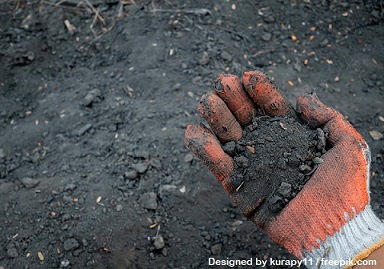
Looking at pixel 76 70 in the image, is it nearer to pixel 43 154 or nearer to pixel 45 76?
pixel 45 76

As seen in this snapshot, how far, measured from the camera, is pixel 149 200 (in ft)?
9.07

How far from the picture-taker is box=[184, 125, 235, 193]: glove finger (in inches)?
88.4

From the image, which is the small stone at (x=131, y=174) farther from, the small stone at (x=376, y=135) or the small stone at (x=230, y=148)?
the small stone at (x=376, y=135)

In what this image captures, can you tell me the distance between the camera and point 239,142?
7.81 feet

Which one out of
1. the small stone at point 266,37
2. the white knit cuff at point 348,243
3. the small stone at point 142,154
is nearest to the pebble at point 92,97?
the small stone at point 142,154

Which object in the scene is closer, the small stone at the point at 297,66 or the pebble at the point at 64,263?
the pebble at the point at 64,263

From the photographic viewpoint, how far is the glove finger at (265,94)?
237 cm

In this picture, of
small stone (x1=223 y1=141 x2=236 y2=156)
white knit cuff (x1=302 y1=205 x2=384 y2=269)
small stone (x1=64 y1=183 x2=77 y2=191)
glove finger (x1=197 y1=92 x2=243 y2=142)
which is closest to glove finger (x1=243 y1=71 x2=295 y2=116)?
glove finger (x1=197 y1=92 x2=243 y2=142)

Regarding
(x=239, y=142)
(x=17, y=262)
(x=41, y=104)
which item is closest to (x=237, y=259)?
(x=239, y=142)

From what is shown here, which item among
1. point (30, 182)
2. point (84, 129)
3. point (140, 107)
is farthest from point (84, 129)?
point (30, 182)

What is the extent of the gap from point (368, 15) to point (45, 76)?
2340 mm

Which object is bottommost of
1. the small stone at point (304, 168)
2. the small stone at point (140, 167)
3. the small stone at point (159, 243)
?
the small stone at point (159, 243)

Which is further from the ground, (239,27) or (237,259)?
(239,27)

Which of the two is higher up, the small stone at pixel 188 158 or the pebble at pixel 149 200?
the small stone at pixel 188 158
